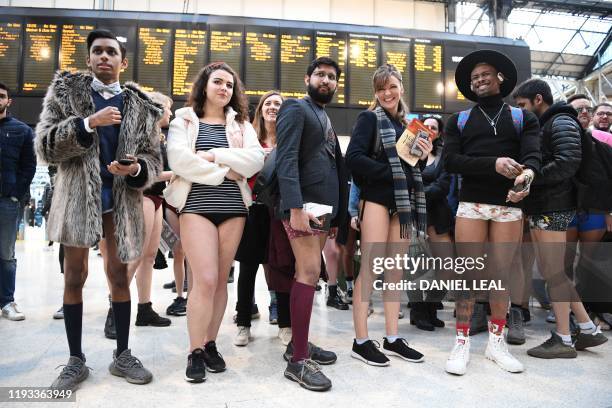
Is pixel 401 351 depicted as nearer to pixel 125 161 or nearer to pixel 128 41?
pixel 125 161

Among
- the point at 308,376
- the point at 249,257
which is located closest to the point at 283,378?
the point at 308,376

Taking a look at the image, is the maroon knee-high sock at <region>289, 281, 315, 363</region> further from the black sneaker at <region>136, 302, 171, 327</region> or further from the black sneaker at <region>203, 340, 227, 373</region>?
the black sneaker at <region>136, 302, 171, 327</region>

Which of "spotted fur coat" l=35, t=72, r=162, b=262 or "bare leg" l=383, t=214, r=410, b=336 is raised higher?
"spotted fur coat" l=35, t=72, r=162, b=262

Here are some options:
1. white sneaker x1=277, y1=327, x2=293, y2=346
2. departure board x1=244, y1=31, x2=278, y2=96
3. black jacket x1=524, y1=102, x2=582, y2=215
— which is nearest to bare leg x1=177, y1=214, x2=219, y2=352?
white sneaker x1=277, y1=327, x2=293, y2=346

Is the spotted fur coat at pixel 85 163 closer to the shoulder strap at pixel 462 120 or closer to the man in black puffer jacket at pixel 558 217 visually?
the shoulder strap at pixel 462 120

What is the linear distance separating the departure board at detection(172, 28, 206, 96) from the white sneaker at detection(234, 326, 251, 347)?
207 inches

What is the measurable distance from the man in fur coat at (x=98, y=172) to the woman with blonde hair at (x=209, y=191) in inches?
8.1

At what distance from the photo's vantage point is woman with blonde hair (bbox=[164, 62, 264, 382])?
87.6 inches

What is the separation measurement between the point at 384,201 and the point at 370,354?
0.93 metres

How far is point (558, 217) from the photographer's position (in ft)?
9.08

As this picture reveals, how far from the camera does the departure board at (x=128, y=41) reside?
702 cm

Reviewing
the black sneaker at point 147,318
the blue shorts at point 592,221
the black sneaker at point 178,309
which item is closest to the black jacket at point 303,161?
the black sneaker at point 147,318

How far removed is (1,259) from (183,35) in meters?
4.91

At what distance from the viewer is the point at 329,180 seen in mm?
2357
